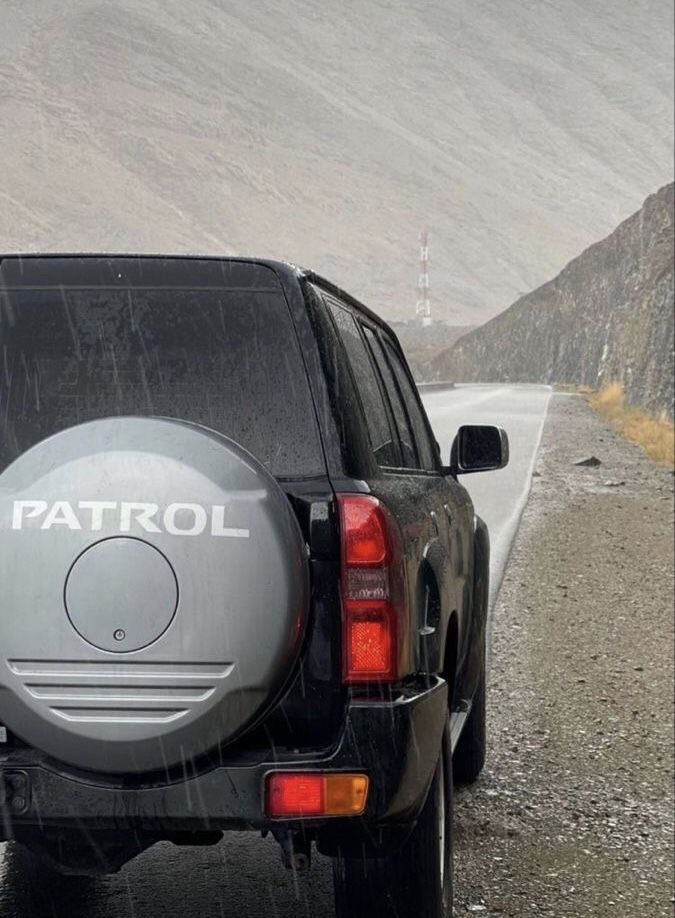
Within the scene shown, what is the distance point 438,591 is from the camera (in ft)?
12.1

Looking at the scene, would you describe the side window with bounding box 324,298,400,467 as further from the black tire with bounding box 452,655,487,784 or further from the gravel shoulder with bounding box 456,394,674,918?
the black tire with bounding box 452,655,487,784

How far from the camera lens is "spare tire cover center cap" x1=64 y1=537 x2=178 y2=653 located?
292 cm

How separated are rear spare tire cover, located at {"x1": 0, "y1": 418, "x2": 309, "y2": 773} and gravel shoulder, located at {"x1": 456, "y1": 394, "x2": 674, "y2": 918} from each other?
5.83ft

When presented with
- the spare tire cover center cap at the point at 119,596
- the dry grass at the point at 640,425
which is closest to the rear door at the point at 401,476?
the spare tire cover center cap at the point at 119,596

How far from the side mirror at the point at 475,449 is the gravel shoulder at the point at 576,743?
4.29 ft

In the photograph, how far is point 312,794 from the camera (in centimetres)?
305

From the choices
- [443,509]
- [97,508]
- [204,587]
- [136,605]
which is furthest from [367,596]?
[443,509]

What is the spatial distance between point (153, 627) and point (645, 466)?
2167 centimetres

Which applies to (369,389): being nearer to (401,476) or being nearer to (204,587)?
(401,476)

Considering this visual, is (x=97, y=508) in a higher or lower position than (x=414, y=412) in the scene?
lower

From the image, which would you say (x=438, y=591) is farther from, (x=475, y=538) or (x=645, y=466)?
(x=645, y=466)

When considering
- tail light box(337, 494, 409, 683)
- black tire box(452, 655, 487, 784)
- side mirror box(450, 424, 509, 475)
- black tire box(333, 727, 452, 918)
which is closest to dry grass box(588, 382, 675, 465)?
black tire box(452, 655, 487, 784)

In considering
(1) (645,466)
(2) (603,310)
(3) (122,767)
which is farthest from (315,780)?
(2) (603,310)

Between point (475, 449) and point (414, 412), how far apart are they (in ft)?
0.90
